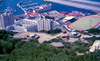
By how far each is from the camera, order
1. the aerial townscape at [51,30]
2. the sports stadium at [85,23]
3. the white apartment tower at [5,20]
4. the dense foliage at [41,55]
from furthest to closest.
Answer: the white apartment tower at [5,20] < the sports stadium at [85,23] < the aerial townscape at [51,30] < the dense foliage at [41,55]

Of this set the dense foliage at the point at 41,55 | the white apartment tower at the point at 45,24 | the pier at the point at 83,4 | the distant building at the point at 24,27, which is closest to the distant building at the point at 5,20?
the distant building at the point at 24,27

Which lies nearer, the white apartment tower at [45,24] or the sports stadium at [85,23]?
the white apartment tower at [45,24]

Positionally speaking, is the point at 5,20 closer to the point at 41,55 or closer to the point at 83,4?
the point at 83,4

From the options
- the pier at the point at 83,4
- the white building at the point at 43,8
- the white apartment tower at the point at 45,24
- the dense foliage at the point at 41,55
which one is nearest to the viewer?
the dense foliage at the point at 41,55

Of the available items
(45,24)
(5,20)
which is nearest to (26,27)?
(45,24)

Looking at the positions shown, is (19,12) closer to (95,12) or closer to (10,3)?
(10,3)

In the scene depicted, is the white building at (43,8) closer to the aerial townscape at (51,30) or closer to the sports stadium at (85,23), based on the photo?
the aerial townscape at (51,30)

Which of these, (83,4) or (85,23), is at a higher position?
(83,4)

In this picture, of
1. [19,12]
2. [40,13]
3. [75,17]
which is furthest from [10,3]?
[75,17]

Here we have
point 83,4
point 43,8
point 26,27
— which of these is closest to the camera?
point 26,27
